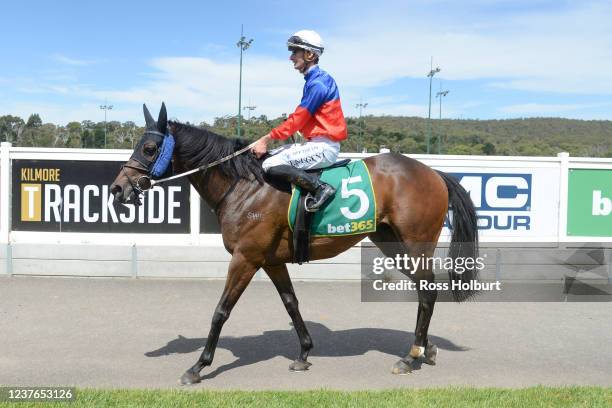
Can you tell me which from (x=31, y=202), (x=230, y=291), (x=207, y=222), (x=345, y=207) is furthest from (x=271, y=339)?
(x=31, y=202)

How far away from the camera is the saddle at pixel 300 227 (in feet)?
16.9

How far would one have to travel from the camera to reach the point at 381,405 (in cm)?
426

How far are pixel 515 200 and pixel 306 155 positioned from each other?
19.5 feet

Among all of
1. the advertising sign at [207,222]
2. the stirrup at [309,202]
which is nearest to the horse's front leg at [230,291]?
the stirrup at [309,202]

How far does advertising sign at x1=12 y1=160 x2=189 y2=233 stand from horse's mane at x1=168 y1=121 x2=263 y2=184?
443 centimetres

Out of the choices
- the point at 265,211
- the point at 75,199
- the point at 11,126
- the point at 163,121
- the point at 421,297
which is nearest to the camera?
the point at 163,121

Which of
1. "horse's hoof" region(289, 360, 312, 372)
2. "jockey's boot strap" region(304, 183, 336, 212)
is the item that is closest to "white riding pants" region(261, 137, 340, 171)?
"jockey's boot strap" region(304, 183, 336, 212)

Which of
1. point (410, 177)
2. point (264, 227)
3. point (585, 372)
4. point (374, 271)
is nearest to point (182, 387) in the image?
point (264, 227)

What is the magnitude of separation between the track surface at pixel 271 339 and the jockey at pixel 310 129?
1.69 metres

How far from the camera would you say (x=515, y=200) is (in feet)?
32.7

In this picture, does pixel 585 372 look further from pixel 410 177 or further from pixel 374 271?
pixel 374 271

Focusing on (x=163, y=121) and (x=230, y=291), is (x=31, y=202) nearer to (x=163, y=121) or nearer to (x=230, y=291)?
(x=163, y=121)

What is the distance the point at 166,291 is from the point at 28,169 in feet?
10.8

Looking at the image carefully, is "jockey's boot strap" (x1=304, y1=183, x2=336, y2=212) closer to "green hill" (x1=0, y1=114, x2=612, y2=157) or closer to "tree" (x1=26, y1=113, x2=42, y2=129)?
"green hill" (x1=0, y1=114, x2=612, y2=157)
